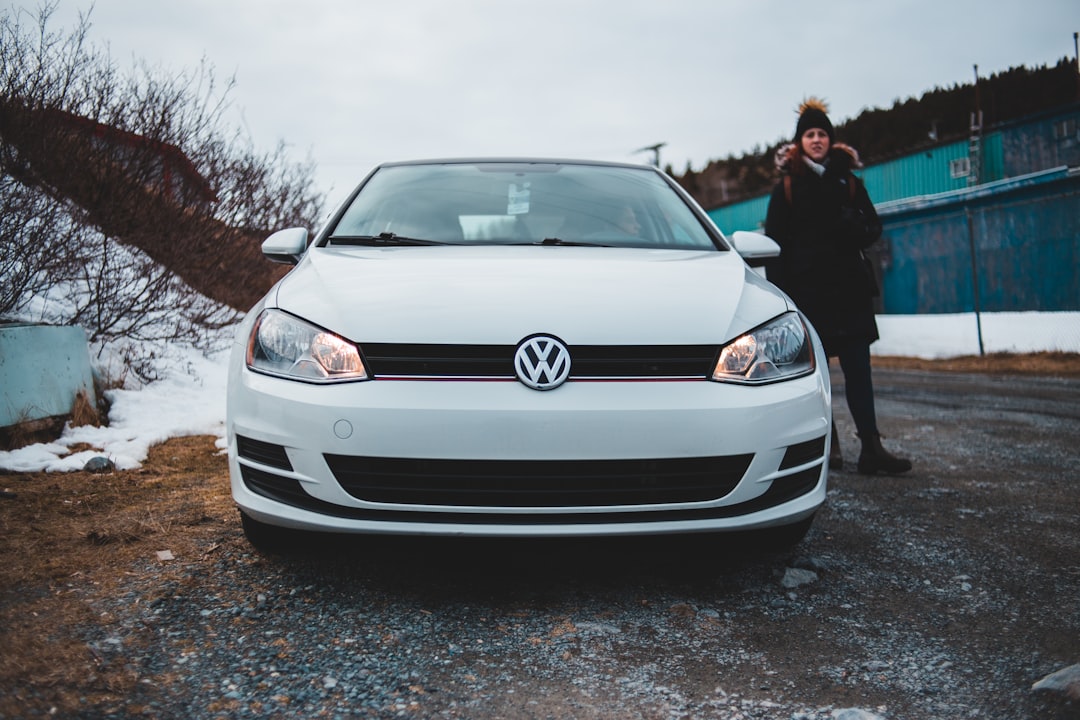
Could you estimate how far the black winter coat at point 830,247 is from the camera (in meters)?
4.11

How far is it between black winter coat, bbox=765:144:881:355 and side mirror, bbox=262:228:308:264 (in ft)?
7.95

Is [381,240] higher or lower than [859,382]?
higher

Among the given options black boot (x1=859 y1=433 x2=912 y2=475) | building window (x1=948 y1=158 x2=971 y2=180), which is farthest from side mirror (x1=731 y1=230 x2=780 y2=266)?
building window (x1=948 y1=158 x2=971 y2=180)

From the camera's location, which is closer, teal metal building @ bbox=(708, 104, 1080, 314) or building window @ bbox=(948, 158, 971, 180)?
teal metal building @ bbox=(708, 104, 1080, 314)

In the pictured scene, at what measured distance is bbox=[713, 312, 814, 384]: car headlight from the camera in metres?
2.26

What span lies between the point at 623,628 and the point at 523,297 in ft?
3.13

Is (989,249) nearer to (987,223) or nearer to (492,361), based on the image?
(987,223)

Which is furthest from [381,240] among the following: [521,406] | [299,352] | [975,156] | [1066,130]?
[975,156]

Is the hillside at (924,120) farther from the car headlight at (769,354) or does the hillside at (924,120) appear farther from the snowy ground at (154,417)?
the car headlight at (769,354)

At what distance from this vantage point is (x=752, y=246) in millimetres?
3160

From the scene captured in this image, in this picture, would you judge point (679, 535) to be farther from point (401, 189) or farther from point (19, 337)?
point (19, 337)

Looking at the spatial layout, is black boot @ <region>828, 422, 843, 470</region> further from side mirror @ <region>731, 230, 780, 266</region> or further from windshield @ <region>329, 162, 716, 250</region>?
windshield @ <region>329, 162, 716, 250</region>

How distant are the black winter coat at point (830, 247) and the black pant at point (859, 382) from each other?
0.04 metres

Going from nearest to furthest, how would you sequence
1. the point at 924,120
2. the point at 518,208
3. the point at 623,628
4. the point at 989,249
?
the point at 623,628, the point at 518,208, the point at 989,249, the point at 924,120
